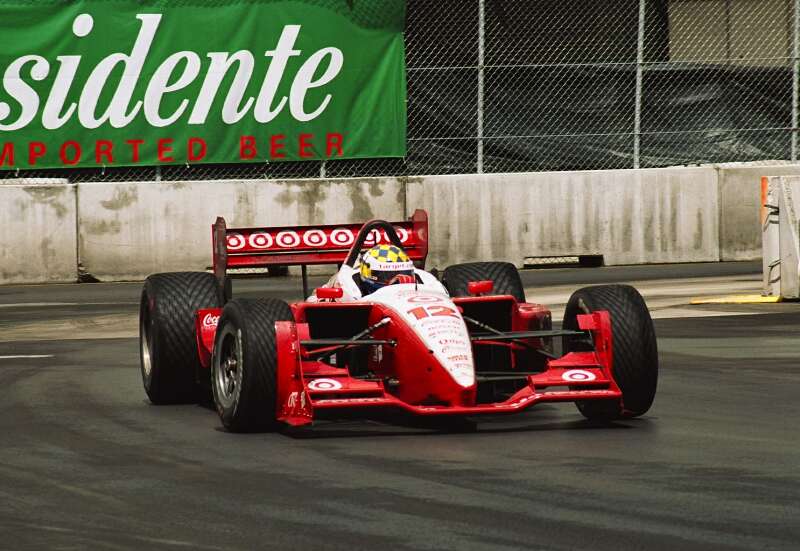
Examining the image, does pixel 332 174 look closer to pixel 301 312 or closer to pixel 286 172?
pixel 286 172

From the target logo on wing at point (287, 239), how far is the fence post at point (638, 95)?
30.2ft

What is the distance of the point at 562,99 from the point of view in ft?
66.2

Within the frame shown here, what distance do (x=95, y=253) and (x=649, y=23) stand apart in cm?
756

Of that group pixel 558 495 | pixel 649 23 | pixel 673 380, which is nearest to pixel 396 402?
pixel 558 495

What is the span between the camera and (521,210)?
19.8 metres

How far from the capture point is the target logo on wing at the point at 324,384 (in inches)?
348

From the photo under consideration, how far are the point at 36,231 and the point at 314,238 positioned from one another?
8120mm

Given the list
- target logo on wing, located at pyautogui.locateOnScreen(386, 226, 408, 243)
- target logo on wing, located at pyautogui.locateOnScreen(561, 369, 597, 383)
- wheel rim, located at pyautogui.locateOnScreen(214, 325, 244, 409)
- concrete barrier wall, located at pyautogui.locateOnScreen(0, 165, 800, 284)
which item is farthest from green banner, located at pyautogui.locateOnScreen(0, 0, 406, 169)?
target logo on wing, located at pyautogui.locateOnScreen(561, 369, 597, 383)

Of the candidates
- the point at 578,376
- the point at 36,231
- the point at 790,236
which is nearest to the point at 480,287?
the point at 578,376

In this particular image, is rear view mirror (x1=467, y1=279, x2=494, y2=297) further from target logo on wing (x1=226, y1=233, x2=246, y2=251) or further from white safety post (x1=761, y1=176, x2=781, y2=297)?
white safety post (x1=761, y1=176, x2=781, y2=297)

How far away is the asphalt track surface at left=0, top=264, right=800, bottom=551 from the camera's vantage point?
6.39 meters

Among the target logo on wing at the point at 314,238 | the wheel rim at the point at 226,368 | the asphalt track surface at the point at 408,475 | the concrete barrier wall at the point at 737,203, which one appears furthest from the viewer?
the concrete barrier wall at the point at 737,203

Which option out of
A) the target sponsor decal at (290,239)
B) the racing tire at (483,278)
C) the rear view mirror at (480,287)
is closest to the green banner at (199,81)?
the target sponsor decal at (290,239)

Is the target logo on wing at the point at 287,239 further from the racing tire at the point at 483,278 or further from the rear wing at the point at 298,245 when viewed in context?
the racing tire at the point at 483,278
